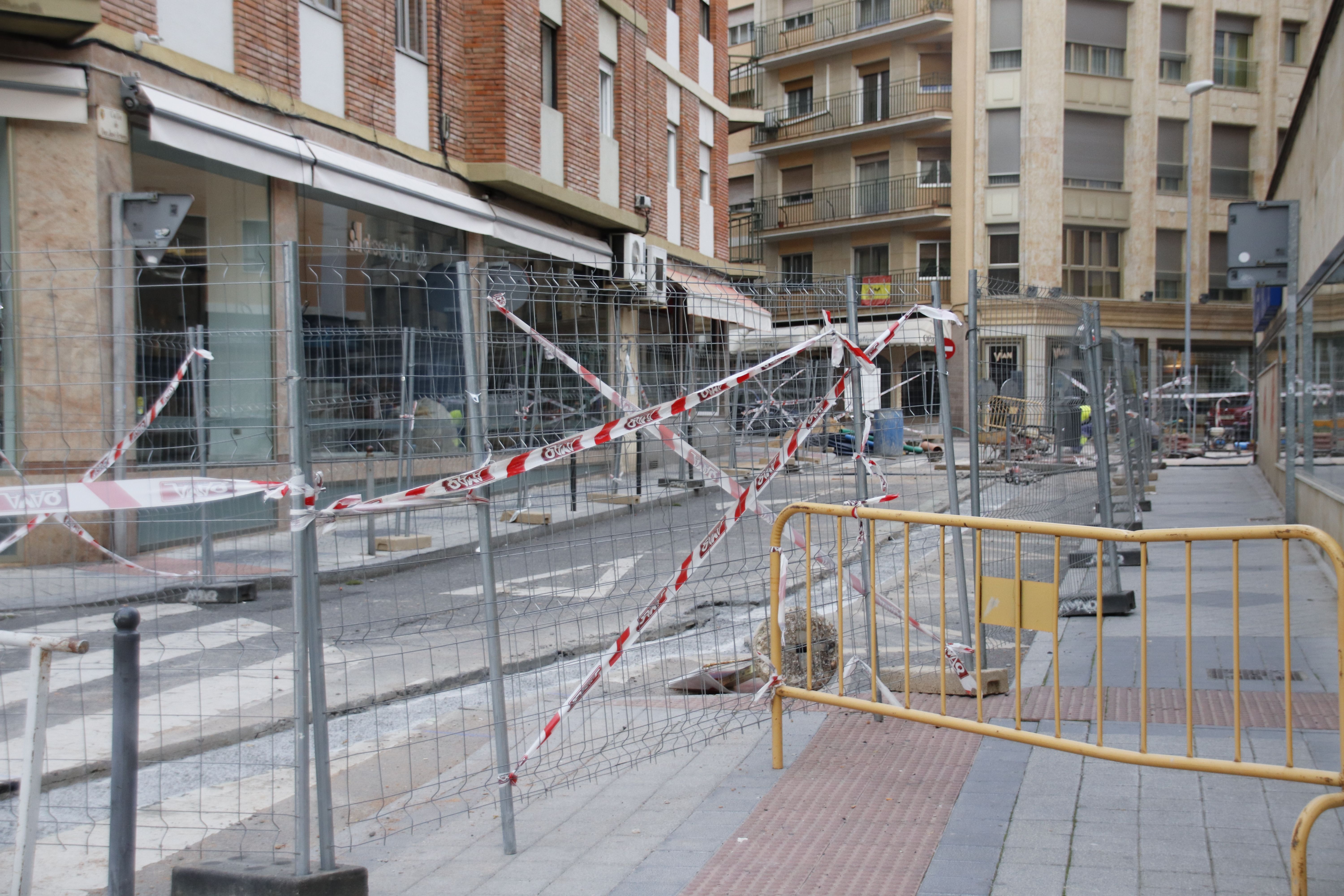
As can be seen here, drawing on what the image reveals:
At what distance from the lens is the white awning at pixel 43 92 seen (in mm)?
9891

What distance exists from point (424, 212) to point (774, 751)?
474 inches

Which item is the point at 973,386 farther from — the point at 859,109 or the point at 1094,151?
the point at 859,109

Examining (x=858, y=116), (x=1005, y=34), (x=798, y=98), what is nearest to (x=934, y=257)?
(x=858, y=116)

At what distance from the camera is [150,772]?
499 centimetres

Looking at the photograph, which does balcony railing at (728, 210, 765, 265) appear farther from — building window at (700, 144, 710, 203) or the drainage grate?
the drainage grate

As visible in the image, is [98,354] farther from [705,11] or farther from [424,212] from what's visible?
[705,11]

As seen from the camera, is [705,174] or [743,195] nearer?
[705,174]

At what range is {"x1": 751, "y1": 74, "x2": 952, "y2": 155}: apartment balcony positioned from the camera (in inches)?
1538

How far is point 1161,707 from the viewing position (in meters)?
5.36

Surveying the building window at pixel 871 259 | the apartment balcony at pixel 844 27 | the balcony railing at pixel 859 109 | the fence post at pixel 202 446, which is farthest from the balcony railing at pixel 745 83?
the fence post at pixel 202 446

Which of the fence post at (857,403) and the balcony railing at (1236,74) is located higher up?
the balcony railing at (1236,74)

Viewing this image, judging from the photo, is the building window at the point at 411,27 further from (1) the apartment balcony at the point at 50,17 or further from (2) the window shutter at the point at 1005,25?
(2) the window shutter at the point at 1005,25

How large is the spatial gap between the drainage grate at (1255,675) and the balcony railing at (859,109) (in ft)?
116

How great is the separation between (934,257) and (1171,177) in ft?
27.7
